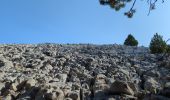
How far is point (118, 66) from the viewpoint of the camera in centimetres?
3491

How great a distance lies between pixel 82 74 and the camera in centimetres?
3256

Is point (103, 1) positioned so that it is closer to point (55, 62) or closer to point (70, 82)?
point (70, 82)

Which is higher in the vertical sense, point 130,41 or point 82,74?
point 130,41

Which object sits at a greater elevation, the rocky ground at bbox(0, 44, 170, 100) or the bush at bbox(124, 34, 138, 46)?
the bush at bbox(124, 34, 138, 46)

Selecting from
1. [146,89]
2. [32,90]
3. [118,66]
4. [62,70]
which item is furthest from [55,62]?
[146,89]

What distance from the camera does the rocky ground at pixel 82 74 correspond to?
27328 millimetres

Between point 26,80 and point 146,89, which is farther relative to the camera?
point 26,80

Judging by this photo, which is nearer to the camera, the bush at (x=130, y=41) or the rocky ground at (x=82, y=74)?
the rocky ground at (x=82, y=74)

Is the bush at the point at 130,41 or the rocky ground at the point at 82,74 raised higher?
the bush at the point at 130,41

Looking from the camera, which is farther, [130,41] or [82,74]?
[130,41]

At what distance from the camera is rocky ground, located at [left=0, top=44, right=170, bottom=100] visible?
2733cm

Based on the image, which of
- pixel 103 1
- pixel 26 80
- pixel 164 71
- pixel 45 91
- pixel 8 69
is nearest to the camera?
pixel 103 1

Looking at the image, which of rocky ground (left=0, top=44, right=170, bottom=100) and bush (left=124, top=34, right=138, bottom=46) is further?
bush (left=124, top=34, right=138, bottom=46)

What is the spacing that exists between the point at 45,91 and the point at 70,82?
3132 millimetres
